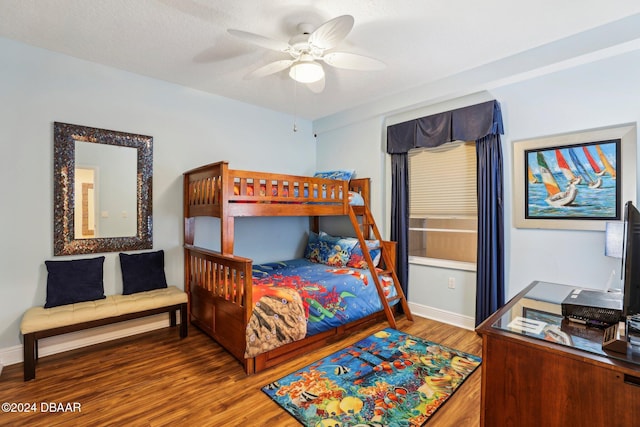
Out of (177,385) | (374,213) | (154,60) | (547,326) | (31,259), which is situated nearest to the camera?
(547,326)

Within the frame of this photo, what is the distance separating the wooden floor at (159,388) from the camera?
5.85ft

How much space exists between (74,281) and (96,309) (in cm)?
39

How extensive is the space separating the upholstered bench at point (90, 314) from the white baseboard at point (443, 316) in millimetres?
2523

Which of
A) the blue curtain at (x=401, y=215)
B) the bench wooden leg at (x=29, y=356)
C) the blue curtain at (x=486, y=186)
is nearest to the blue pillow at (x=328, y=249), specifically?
the blue curtain at (x=401, y=215)

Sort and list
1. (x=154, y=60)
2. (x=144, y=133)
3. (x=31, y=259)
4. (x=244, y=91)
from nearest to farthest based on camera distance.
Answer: (x=31, y=259), (x=154, y=60), (x=144, y=133), (x=244, y=91)

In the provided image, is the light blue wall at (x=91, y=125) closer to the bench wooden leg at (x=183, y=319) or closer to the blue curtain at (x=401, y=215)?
the bench wooden leg at (x=183, y=319)

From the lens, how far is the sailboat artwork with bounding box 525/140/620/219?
2330 millimetres

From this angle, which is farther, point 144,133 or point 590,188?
point 144,133

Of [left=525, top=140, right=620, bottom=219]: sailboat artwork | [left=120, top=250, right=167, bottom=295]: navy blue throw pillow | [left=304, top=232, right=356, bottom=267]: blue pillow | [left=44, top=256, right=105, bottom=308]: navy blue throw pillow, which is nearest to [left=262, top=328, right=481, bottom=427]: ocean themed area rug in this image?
[left=304, top=232, right=356, bottom=267]: blue pillow

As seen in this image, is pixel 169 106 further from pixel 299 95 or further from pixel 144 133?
pixel 299 95

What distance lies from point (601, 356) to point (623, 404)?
149mm

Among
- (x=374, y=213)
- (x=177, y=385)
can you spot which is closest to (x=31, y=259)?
(x=177, y=385)

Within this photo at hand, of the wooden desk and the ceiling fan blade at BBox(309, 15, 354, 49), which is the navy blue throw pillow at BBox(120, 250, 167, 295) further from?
the wooden desk

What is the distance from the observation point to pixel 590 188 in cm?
241
